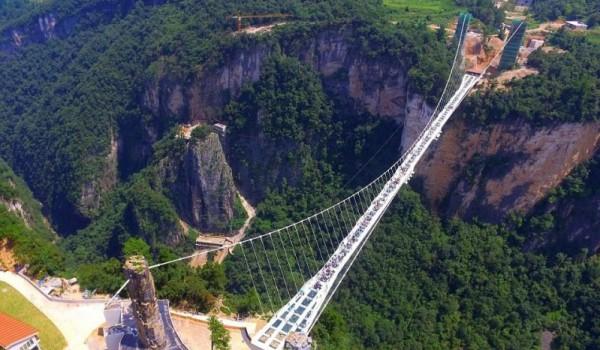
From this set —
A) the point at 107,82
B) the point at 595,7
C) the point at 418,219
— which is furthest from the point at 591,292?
the point at 107,82

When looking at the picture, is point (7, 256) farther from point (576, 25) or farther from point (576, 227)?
point (576, 25)

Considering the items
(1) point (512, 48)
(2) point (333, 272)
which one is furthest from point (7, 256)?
(1) point (512, 48)

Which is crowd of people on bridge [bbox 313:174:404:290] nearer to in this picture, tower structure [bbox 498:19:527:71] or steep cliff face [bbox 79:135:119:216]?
tower structure [bbox 498:19:527:71]

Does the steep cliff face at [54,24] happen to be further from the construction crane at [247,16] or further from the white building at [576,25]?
the white building at [576,25]

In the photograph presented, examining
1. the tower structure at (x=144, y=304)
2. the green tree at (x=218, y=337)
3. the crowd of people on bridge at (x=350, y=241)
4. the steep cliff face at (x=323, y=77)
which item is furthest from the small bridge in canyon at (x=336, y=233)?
the tower structure at (x=144, y=304)

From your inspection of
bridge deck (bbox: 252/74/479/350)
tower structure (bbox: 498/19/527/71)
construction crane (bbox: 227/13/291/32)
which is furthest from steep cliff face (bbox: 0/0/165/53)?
tower structure (bbox: 498/19/527/71)

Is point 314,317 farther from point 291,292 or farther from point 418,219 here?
point 418,219
